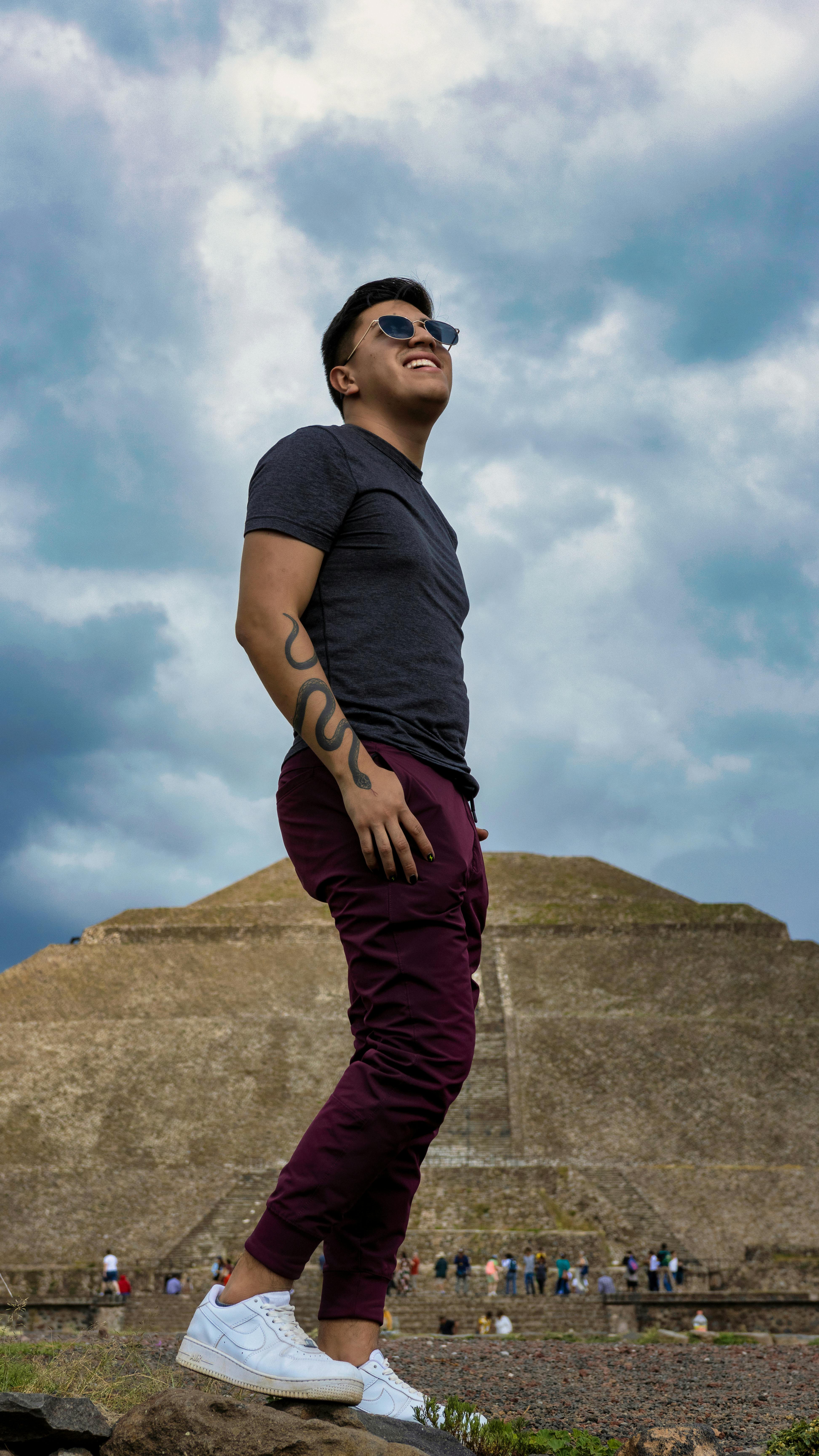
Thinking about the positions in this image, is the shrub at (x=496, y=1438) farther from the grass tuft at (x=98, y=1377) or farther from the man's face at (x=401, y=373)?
the man's face at (x=401, y=373)

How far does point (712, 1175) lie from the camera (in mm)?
28109

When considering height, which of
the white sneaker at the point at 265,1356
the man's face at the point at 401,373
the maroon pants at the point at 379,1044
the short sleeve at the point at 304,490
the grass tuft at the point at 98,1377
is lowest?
the grass tuft at the point at 98,1377

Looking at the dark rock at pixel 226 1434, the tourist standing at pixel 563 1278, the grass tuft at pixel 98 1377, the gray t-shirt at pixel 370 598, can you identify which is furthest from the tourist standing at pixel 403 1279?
the gray t-shirt at pixel 370 598

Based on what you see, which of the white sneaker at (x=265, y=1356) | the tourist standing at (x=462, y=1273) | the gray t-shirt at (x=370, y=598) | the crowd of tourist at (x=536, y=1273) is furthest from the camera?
the crowd of tourist at (x=536, y=1273)

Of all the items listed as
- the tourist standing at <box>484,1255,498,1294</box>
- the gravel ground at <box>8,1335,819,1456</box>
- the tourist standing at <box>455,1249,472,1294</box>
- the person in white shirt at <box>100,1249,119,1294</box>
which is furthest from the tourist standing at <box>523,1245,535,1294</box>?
the gravel ground at <box>8,1335,819,1456</box>

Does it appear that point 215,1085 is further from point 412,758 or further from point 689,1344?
point 412,758

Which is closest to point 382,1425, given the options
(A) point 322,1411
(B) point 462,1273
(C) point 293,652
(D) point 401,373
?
(A) point 322,1411

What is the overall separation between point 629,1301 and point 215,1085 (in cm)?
1727

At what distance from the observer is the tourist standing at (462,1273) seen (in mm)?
21500

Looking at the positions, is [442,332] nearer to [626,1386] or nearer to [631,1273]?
[626,1386]

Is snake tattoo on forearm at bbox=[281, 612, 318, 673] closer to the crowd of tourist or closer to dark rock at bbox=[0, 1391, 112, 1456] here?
dark rock at bbox=[0, 1391, 112, 1456]

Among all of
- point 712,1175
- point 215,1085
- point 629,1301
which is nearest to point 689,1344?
point 629,1301

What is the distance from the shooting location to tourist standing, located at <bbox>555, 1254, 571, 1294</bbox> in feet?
70.6

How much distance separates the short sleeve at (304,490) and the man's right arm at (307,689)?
0.04 m
